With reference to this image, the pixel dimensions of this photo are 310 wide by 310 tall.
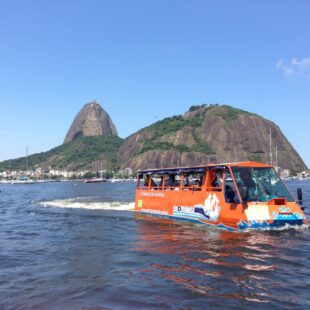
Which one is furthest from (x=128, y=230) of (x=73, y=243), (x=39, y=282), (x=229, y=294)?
(x=229, y=294)

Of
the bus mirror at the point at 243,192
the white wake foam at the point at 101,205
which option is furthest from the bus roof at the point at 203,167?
the white wake foam at the point at 101,205

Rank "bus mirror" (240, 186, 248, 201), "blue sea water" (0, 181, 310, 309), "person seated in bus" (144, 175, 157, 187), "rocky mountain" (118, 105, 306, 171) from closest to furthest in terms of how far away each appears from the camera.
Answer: "blue sea water" (0, 181, 310, 309) < "bus mirror" (240, 186, 248, 201) < "person seated in bus" (144, 175, 157, 187) < "rocky mountain" (118, 105, 306, 171)

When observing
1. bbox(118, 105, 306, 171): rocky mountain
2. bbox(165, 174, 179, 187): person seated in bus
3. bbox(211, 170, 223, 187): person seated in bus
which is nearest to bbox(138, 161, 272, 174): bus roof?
bbox(165, 174, 179, 187): person seated in bus

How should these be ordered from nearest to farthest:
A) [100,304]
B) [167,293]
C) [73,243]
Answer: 1. [100,304]
2. [167,293]
3. [73,243]

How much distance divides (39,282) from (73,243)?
17.7ft

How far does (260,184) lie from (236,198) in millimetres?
1198

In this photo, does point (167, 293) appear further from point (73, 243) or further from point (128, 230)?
point (128, 230)

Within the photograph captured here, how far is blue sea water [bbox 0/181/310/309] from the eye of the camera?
26.1ft

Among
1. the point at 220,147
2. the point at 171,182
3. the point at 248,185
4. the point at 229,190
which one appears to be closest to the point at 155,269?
the point at 229,190

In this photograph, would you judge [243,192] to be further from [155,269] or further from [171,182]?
[171,182]

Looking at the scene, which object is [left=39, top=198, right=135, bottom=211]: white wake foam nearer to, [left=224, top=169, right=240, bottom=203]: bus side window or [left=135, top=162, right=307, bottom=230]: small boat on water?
[left=135, top=162, right=307, bottom=230]: small boat on water

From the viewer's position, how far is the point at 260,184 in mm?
16906

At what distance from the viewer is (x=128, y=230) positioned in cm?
1772

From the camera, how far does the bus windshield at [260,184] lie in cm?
1652
